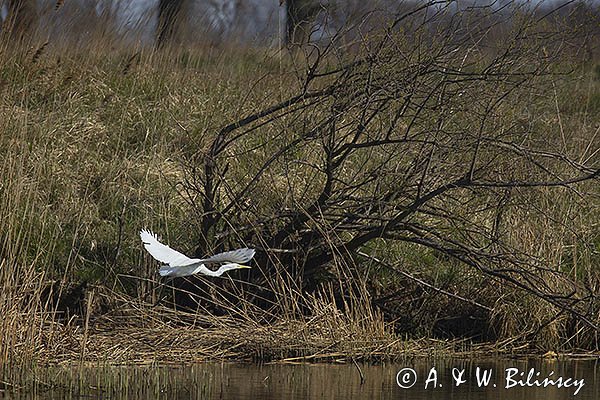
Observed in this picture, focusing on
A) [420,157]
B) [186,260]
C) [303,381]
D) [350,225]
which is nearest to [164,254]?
[186,260]

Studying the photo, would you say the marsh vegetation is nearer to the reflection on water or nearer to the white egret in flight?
the reflection on water

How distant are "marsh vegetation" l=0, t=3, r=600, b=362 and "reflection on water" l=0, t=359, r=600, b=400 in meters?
0.29

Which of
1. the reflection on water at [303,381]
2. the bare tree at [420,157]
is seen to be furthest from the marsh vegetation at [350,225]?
the reflection on water at [303,381]

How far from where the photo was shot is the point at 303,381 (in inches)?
277

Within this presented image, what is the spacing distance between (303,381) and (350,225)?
1.83 m

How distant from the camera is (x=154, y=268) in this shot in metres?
9.12

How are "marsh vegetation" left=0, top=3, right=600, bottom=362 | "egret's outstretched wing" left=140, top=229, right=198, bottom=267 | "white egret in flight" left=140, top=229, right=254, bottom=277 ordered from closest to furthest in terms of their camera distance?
1. "white egret in flight" left=140, top=229, right=254, bottom=277
2. "egret's outstretched wing" left=140, top=229, right=198, bottom=267
3. "marsh vegetation" left=0, top=3, right=600, bottom=362

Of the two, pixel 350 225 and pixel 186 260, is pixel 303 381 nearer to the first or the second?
pixel 186 260

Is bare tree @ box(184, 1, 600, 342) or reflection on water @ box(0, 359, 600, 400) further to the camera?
bare tree @ box(184, 1, 600, 342)

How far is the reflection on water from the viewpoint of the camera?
6.55 m

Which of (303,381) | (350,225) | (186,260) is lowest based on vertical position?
(303,381)

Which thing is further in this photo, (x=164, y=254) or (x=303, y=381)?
(x=164, y=254)

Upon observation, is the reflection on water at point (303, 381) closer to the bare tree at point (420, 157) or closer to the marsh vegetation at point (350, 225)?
the marsh vegetation at point (350, 225)

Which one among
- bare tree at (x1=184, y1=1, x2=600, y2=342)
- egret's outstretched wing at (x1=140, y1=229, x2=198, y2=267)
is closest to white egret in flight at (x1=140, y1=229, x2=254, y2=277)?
egret's outstretched wing at (x1=140, y1=229, x2=198, y2=267)
